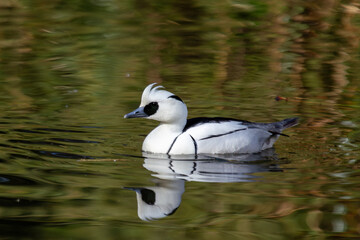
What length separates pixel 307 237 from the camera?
5.53 metres

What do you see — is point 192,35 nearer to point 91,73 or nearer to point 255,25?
point 255,25

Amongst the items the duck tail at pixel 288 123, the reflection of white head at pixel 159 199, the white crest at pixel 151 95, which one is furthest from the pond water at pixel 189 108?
the white crest at pixel 151 95

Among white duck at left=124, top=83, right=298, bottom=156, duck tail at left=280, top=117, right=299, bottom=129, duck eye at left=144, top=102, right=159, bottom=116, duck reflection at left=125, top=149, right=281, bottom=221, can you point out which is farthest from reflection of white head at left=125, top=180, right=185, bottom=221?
duck tail at left=280, top=117, right=299, bottom=129

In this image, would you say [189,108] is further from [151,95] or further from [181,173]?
[181,173]

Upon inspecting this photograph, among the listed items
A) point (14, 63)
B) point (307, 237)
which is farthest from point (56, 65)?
point (307, 237)

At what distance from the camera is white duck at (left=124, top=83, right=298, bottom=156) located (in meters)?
7.98

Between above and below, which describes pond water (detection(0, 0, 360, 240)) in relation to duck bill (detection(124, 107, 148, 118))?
below

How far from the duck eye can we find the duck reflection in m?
0.46

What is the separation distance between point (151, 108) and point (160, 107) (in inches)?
4.2

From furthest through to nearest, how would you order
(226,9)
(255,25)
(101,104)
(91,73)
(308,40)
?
(226,9)
(255,25)
(308,40)
(91,73)
(101,104)

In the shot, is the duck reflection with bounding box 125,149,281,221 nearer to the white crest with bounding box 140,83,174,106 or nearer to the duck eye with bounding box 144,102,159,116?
the duck eye with bounding box 144,102,159,116

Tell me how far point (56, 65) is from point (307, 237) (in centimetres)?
775

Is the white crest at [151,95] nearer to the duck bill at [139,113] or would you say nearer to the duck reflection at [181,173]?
the duck bill at [139,113]

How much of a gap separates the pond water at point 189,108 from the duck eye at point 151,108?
0.47 m
